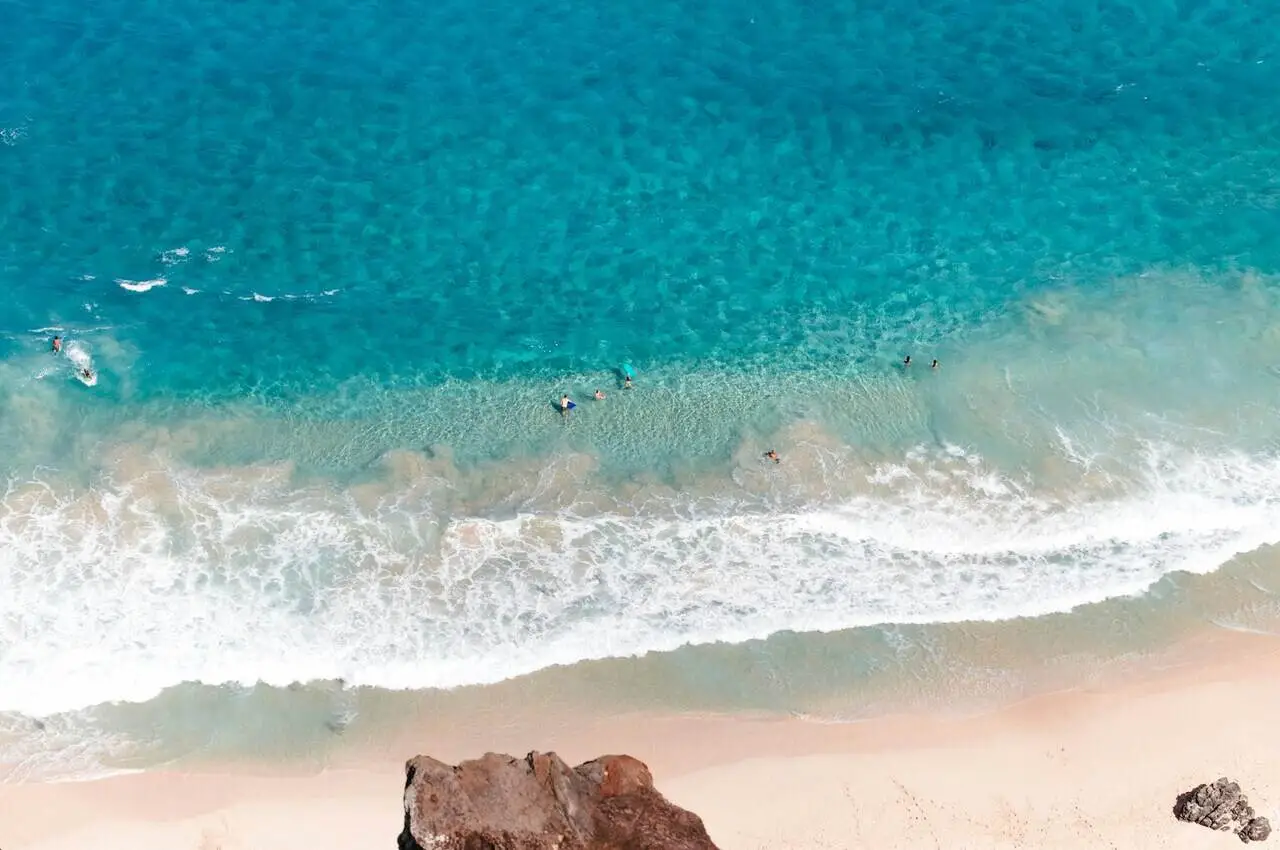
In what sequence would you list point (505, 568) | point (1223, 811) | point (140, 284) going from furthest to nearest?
point (140, 284)
point (505, 568)
point (1223, 811)

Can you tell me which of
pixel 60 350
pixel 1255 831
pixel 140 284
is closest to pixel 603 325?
pixel 140 284

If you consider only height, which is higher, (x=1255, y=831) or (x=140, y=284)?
(x=140, y=284)

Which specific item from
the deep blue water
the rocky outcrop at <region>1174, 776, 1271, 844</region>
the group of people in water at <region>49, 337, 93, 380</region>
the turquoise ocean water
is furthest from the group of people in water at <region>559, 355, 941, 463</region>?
the group of people in water at <region>49, 337, 93, 380</region>

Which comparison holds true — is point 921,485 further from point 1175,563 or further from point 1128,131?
point 1128,131

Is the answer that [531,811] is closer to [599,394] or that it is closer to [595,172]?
[599,394]

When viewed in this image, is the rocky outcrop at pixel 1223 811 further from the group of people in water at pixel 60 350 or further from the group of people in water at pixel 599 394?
the group of people in water at pixel 60 350

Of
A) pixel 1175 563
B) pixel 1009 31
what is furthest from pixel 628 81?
pixel 1175 563
